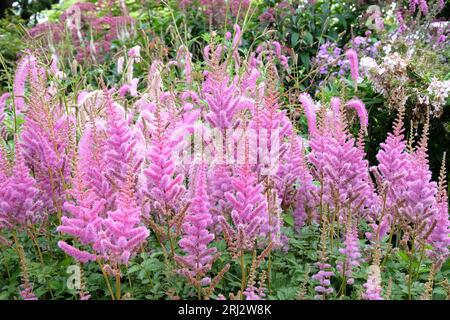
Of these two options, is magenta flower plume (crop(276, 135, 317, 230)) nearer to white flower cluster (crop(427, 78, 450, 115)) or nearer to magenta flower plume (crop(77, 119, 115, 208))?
magenta flower plume (crop(77, 119, 115, 208))

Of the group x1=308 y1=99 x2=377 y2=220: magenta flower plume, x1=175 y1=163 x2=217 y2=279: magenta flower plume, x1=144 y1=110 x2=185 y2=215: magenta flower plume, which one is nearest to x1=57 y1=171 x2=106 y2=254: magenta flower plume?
x1=144 y1=110 x2=185 y2=215: magenta flower plume

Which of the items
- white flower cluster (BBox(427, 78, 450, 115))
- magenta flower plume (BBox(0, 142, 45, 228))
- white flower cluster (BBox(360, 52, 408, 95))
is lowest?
white flower cluster (BBox(427, 78, 450, 115))

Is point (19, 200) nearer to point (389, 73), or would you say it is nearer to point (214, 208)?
point (214, 208)

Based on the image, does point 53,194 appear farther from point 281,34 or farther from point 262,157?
point 281,34

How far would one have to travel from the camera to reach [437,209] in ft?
8.32

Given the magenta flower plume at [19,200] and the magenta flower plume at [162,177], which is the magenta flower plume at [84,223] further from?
the magenta flower plume at [19,200]

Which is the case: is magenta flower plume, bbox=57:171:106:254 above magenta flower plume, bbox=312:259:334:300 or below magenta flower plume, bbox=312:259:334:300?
above

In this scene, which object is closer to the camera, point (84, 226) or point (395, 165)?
point (84, 226)

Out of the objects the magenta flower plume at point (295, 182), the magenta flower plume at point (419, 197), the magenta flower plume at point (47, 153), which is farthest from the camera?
the magenta flower plume at point (295, 182)

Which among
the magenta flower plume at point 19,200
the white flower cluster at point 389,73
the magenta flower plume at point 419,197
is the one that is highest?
the magenta flower plume at point 19,200

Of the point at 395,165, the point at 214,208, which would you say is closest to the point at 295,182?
the point at 395,165

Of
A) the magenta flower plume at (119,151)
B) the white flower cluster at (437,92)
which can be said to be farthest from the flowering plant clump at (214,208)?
the white flower cluster at (437,92)

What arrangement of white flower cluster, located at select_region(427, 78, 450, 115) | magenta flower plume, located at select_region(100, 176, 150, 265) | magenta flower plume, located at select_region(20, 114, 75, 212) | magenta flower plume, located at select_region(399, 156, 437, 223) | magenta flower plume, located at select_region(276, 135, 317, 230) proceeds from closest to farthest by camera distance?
magenta flower plume, located at select_region(100, 176, 150, 265), magenta flower plume, located at select_region(399, 156, 437, 223), magenta flower plume, located at select_region(20, 114, 75, 212), magenta flower plume, located at select_region(276, 135, 317, 230), white flower cluster, located at select_region(427, 78, 450, 115)

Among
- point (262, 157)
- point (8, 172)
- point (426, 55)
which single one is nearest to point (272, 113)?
point (262, 157)
